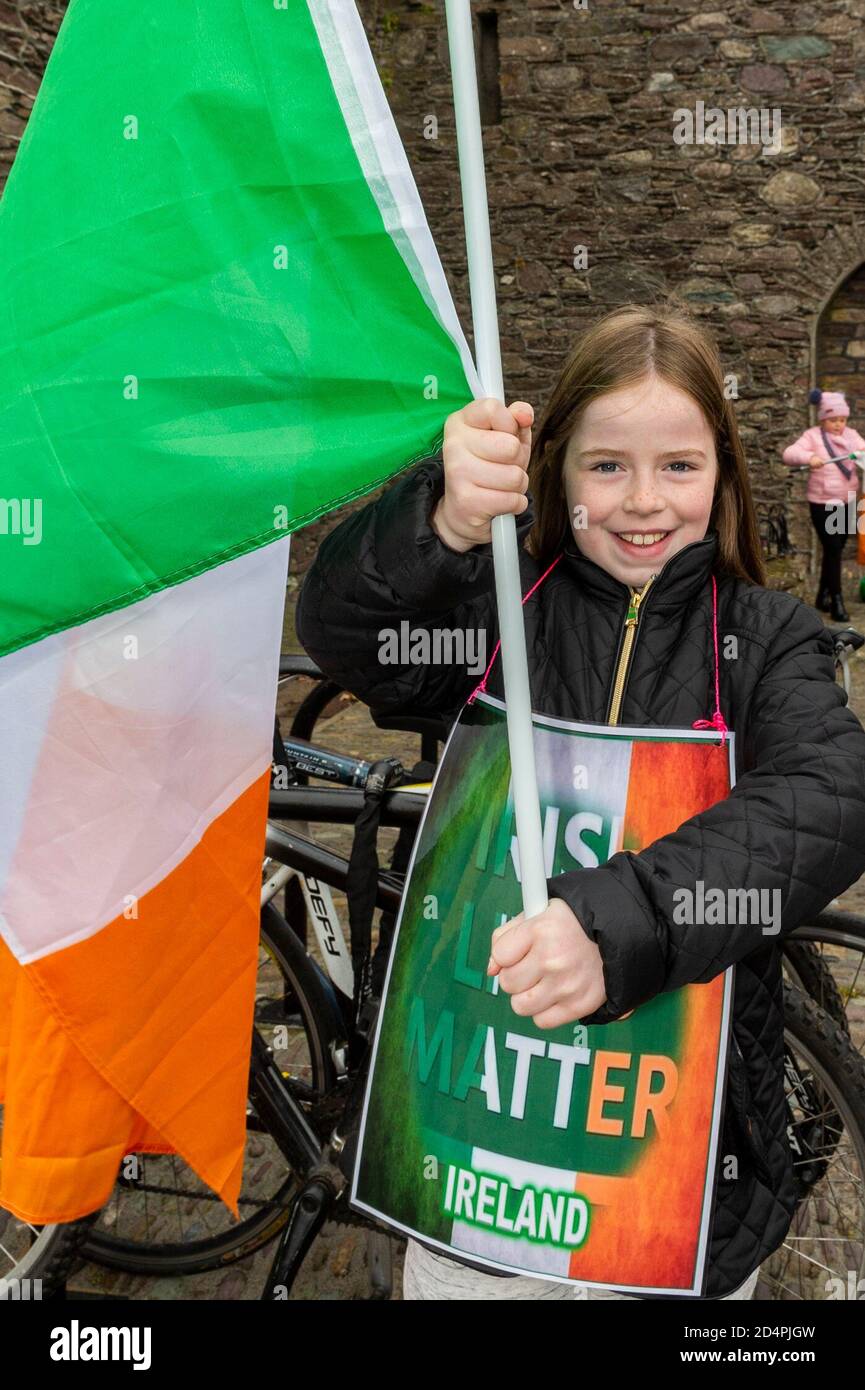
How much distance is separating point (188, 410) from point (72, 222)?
215 mm

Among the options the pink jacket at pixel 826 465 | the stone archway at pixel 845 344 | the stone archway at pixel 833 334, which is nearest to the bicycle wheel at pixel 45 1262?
the pink jacket at pixel 826 465

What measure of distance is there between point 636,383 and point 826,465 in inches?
344

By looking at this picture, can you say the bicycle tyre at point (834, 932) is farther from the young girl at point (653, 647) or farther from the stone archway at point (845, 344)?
the stone archway at point (845, 344)

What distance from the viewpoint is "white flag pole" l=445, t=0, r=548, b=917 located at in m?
1.16

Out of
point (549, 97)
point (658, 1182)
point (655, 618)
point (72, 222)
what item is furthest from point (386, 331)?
point (549, 97)

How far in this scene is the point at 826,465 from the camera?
31.7 feet

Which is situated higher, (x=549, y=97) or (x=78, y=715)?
(x=549, y=97)

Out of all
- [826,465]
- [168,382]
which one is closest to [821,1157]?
[168,382]

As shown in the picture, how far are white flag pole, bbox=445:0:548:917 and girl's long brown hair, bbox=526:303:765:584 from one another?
310 millimetres

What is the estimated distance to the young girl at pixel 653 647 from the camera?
127 cm

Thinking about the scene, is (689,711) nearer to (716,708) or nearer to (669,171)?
(716,708)

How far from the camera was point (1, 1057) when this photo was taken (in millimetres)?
1560

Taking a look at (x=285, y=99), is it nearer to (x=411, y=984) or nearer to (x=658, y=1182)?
(x=411, y=984)

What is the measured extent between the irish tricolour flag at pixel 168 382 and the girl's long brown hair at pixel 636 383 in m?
0.27
